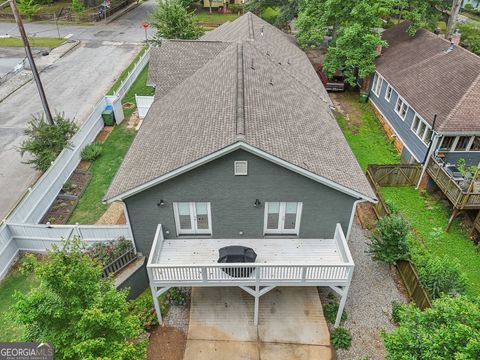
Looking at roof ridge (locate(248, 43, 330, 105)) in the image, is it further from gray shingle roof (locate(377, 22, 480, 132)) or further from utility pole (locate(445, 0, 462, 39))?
utility pole (locate(445, 0, 462, 39))

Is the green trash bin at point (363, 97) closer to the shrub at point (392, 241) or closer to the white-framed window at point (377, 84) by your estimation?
the white-framed window at point (377, 84)

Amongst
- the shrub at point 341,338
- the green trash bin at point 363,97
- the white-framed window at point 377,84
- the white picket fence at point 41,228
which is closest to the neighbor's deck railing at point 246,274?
the shrub at point 341,338

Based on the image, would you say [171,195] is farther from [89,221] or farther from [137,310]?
[89,221]

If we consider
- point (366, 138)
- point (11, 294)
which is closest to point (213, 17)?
point (366, 138)

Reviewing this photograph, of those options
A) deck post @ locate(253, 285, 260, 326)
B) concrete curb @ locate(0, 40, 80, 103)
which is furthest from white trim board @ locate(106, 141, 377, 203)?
concrete curb @ locate(0, 40, 80, 103)

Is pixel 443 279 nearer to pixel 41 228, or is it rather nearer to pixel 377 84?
pixel 41 228
